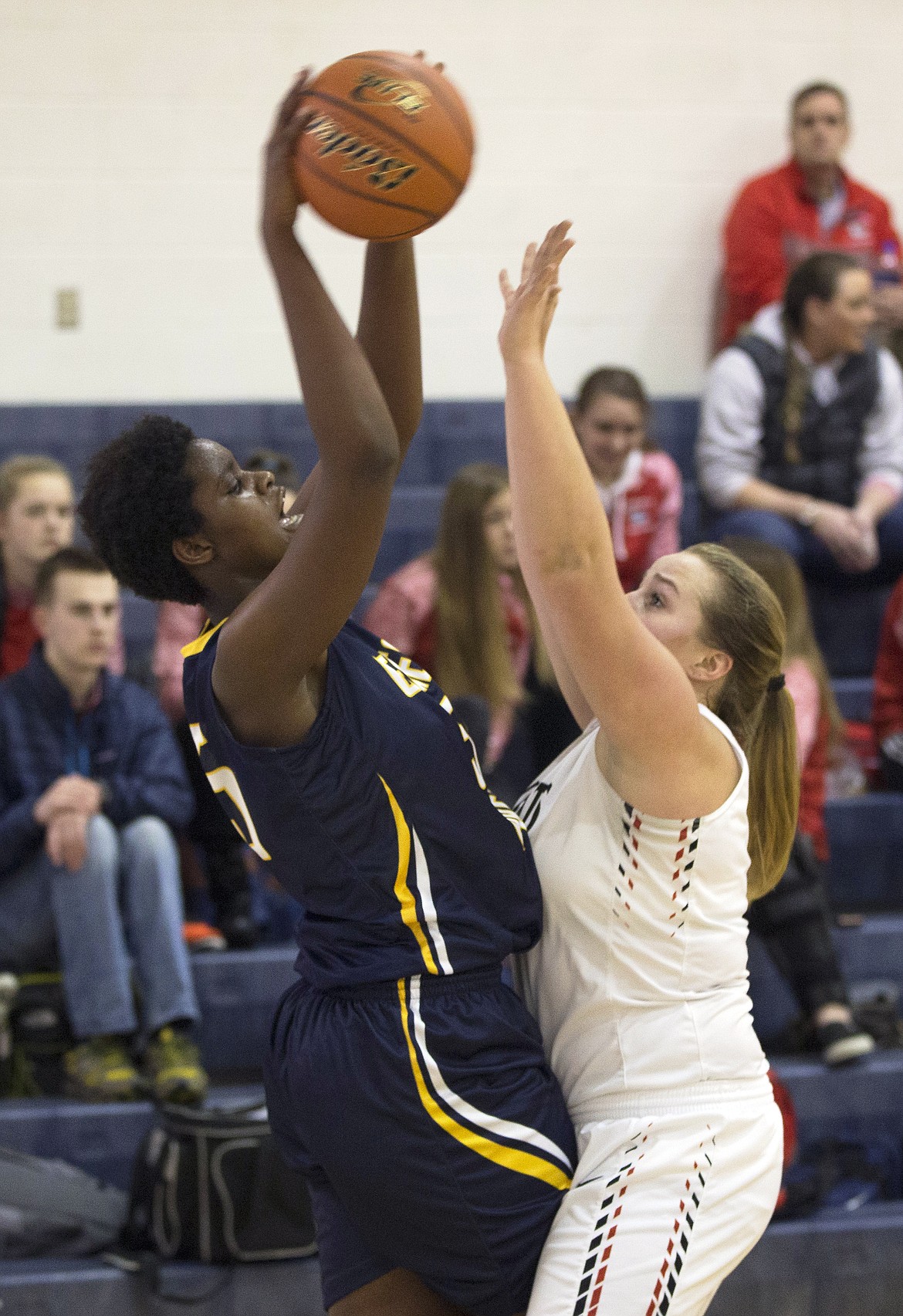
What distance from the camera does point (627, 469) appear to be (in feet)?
16.2

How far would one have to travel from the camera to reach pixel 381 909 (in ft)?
5.89

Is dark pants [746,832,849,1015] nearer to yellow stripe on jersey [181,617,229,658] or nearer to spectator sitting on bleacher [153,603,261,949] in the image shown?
spectator sitting on bleacher [153,603,261,949]

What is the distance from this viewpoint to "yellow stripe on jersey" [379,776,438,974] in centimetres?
178

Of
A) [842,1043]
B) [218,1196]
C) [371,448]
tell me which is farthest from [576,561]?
[842,1043]

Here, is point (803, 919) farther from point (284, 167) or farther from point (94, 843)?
point (284, 167)

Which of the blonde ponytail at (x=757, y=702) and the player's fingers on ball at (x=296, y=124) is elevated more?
the player's fingers on ball at (x=296, y=124)

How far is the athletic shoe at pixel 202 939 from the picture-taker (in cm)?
399

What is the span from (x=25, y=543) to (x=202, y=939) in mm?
1225

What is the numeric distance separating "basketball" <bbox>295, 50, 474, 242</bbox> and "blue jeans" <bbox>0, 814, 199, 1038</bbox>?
216cm

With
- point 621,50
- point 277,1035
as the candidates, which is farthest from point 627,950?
point 621,50

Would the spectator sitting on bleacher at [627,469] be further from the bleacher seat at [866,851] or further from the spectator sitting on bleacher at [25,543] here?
the spectator sitting on bleacher at [25,543]

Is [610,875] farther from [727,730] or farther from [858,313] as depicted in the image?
[858,313]

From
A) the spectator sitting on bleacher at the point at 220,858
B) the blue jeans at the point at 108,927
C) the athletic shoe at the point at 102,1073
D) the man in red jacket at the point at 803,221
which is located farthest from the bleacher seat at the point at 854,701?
the athletic shoe at the point at 102,1073

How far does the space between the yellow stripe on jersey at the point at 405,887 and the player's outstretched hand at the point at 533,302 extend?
1.73 feet
